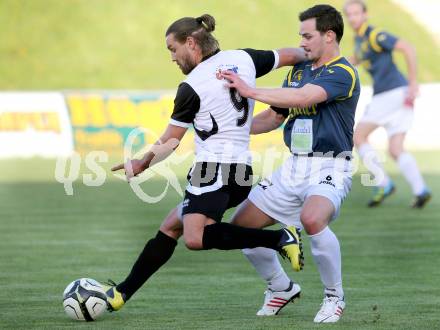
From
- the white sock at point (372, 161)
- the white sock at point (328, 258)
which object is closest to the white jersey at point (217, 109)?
the white sock at point (328, 258)

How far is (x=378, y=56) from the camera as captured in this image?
1344cm

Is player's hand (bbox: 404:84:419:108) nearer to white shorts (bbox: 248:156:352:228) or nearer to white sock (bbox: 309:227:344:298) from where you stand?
white shorts (bbox: 248:156:352:228)

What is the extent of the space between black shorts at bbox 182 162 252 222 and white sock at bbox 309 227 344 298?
606 mm

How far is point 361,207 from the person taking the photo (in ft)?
44.8

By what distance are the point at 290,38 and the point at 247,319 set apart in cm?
3219

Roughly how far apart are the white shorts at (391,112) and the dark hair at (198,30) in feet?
23.8

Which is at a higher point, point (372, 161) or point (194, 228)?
point (194, 228)

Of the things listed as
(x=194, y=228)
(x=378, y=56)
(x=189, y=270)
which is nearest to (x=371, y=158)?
(x=378, y=56)

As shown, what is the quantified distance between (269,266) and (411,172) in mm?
7000

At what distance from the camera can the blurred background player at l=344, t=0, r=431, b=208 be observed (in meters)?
13.1

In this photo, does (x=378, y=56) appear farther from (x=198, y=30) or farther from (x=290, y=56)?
(x=198, y=30)

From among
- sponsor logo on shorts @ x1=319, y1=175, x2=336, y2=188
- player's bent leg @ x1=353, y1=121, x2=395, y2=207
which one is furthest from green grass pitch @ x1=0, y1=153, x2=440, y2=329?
sponsor logo on shorts @ x1=319, y1=175, x2=336, y2=188

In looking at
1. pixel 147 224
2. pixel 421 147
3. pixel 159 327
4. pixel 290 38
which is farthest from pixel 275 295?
pixel 290 38

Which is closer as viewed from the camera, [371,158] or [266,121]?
[266,121]
